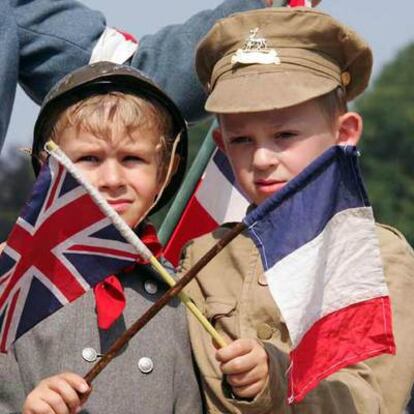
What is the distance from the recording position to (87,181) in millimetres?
4766

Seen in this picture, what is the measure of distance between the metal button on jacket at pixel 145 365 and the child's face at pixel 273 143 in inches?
21.3

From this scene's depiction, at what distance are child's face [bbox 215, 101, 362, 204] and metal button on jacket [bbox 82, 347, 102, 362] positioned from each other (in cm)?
62

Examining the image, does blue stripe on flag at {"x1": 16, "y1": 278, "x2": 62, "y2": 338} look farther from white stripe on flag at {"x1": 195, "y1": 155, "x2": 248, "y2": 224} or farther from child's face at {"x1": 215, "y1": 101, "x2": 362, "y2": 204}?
white stripe on flag at {"x1": 195, "y1": 155, "x2": 248, "y2": 224}

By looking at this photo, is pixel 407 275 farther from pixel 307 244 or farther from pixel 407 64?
pixel 407 64

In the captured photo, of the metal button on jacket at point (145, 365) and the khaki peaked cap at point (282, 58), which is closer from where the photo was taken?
the metal button on jacket at point (145, 365)

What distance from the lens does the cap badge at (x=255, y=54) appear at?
520 centimetres

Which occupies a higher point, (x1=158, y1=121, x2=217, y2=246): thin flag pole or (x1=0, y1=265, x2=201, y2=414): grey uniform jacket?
(x1=0, y1=265, x2=201, y2=414): grey uniform jacket

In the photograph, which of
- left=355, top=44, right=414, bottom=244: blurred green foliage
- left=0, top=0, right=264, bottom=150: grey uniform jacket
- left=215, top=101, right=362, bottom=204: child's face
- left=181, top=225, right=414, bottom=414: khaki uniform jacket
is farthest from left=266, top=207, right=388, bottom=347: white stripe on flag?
left=355, top=44, right=414, bottom=244: blurred green foliage

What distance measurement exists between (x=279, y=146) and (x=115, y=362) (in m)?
0.75

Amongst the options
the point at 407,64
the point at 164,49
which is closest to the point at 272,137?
the point at 164,49

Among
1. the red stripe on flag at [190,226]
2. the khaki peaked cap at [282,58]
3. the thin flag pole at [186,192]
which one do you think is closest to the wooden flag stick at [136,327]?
the khaki peaked cap at [282,58]

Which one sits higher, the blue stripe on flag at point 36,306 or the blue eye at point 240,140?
the blue eye at point 240,140

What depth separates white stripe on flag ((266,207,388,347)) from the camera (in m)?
4.70

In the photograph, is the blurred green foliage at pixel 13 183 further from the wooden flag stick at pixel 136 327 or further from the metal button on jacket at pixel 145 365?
the wooden flag stick at pixel 136 327
